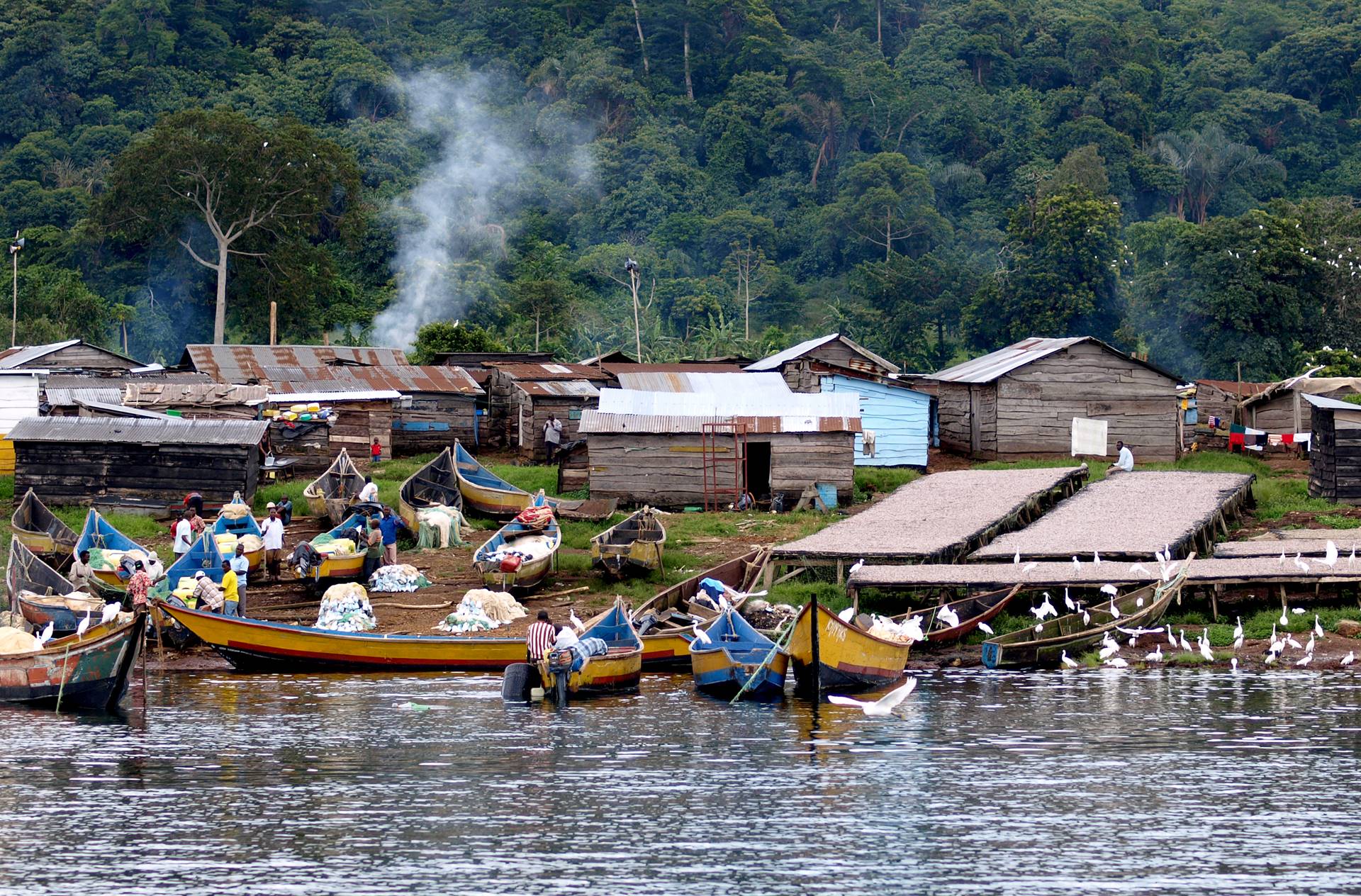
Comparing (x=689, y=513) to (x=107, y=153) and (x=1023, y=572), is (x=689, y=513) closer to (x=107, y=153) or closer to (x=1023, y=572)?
(x=1023, y=572)

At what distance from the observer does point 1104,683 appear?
2756 centimetres

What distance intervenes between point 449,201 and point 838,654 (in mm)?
74636

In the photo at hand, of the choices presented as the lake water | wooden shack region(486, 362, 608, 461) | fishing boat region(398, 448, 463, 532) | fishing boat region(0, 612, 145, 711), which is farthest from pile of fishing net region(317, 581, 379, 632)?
wooden shack region(486, 362, 608, 461)

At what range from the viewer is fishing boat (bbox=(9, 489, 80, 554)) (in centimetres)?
3547

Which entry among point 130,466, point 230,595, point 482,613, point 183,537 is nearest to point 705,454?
point 482,613

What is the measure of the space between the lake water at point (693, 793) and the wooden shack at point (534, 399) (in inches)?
984

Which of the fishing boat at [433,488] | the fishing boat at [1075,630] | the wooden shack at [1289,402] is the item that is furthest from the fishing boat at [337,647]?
the wooden shack at [1289,402]

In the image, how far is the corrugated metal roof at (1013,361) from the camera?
5031 cm

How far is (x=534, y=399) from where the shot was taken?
52250 mm

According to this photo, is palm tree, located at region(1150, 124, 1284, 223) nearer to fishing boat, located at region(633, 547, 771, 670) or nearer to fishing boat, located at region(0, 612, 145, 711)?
fishing boat, located at region(633, 547, 771, 670)

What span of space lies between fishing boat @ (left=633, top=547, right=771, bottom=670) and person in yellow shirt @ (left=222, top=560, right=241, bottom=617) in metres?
6.84

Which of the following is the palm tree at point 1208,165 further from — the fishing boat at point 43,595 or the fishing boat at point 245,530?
the fishing boat at point 43,595

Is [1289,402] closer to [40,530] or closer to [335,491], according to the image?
[335,491]

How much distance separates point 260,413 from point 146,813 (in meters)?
27.9
